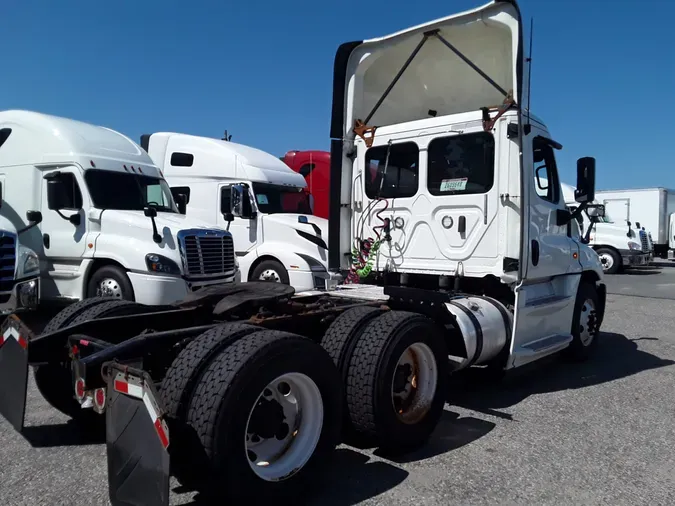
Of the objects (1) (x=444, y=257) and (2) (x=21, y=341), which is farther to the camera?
(1) (x=444, y=257)

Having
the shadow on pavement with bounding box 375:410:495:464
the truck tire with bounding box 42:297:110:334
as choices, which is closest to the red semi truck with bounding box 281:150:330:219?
the shadow on pavement with bounding box 375:410:495:464

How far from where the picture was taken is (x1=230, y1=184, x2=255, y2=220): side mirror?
1066 centimetres

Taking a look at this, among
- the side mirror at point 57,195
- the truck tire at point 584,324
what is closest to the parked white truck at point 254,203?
the side mirror at point 57,195

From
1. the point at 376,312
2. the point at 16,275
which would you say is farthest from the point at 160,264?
the point at 376,312

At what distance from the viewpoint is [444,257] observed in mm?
5977

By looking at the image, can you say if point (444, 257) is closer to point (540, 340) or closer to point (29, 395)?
point (540, 340)

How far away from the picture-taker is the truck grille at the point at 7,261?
6.70 metres

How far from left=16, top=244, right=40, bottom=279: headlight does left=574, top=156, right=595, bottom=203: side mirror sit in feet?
21.2

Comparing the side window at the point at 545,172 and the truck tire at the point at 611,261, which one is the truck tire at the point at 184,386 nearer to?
the side window at the point at 545,172

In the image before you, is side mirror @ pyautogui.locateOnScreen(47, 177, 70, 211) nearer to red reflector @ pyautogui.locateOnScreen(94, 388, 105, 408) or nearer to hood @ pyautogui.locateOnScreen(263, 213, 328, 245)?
hood @ pyautogui.locateOnScreen(263, 213, 328, 245)

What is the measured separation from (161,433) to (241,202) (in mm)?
8314

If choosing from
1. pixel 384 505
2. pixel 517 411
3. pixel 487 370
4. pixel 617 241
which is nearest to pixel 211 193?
pixel 487 370

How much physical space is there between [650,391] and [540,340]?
1.22 meters

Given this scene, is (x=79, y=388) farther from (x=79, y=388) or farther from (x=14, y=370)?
(x=14, y=370)
